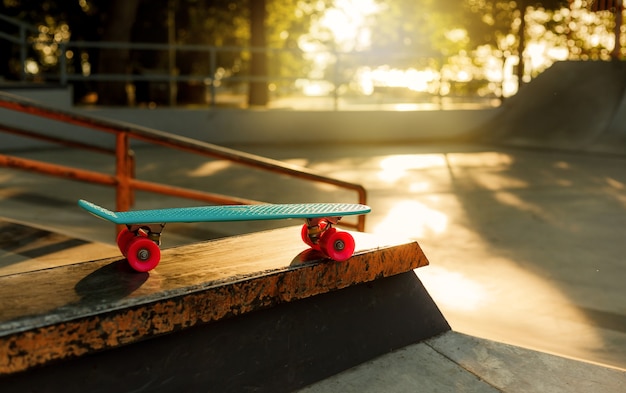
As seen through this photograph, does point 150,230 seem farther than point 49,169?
No

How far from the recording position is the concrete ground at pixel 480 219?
426cm

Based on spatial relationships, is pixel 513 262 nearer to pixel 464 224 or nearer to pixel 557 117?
pixel 464 224

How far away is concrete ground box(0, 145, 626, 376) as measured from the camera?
4262 mm

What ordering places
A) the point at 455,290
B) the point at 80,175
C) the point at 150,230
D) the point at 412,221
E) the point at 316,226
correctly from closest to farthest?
the point at 150,230 < the point at 316,226 < the point at 455,290 < the point at 80,175 < the point at 412,221

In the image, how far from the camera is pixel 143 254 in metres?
2.60

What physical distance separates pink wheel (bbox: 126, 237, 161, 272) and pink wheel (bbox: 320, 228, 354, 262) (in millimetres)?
639

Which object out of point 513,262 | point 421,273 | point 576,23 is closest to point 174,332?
point 421,273

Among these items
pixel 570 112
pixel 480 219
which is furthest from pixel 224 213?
pixel 570 112

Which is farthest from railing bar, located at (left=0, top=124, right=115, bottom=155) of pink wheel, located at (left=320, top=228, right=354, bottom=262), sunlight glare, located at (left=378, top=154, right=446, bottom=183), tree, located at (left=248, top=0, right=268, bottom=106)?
tree, located at (left=248, top=0, right=268, bottom=106)

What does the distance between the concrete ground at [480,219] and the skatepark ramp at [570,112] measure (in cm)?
107

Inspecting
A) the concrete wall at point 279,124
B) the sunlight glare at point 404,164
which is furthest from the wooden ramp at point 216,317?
the concrete wall at point 279,124

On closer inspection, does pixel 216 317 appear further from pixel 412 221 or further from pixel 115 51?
pixel 115 51

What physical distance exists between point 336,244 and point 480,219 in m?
4.81

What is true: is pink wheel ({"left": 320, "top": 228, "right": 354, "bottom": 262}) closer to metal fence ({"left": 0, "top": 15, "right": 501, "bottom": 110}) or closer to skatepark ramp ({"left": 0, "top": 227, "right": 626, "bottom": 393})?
skatepark ramp ({"left": 0, "top": 227, "right": 626, "bottom": 393})
